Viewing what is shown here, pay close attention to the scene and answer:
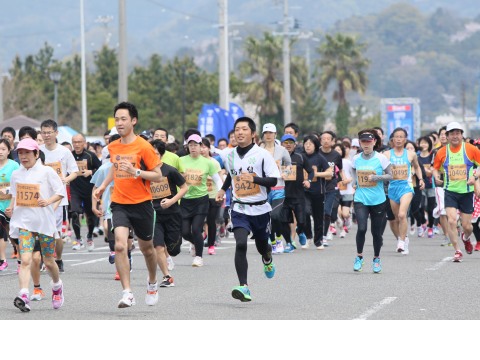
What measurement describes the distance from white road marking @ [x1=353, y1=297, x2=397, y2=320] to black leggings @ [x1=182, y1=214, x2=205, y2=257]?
531 cm

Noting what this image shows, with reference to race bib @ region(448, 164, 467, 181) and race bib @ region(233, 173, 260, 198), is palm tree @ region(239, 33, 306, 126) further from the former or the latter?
race bib @ region(233, 173, 260, 198)

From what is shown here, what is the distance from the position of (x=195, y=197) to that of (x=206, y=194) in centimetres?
21

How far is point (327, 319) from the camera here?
1067 centimetres

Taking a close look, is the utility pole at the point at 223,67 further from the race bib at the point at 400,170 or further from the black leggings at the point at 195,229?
the black leggings at the point at 195,229

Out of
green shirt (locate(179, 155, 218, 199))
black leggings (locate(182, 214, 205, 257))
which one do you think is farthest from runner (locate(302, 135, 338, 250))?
black leggings (locate(182, 214, 205, 257))

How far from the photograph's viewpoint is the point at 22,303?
37.9ft

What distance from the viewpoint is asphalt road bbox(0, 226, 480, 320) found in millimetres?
11289

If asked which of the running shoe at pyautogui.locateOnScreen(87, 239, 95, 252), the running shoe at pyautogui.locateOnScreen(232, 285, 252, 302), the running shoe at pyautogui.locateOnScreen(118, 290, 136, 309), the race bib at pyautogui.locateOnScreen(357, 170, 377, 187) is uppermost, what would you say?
the race bib at pyautogui.locateOnScreen(357, 170, 377, 187)

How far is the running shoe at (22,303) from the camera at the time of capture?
11.5m

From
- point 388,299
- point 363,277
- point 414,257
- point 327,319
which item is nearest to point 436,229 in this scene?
point 414,257

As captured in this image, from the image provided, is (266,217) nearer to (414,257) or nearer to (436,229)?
(414,257)

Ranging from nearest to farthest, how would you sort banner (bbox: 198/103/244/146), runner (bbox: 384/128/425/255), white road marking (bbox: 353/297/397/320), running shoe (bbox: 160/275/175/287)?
white road marking (bbox: 353/297/397/320)
running shoe (bbox: 160/275/175/287)
runner (bbox: 384/128/425/255)
banner (bbox: 198/103/244/146)

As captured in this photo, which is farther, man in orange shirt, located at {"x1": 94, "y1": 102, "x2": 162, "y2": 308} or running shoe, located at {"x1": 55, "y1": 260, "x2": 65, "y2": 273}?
running shoe, located at {"x1": 55, "y1": 260, "x2": 65, "y2": 273}

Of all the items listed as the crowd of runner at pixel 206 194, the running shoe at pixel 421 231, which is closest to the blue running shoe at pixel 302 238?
the crowd of runner at pixel 206 194
